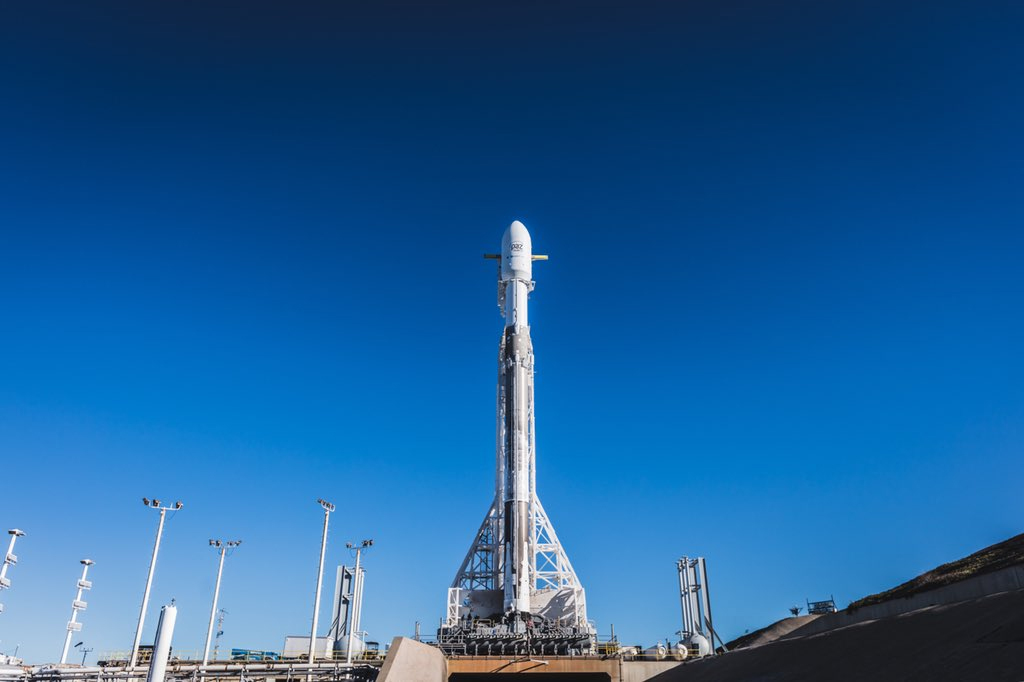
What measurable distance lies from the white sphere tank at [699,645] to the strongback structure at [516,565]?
5584 mm

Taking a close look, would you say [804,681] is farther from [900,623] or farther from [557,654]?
[557,654]

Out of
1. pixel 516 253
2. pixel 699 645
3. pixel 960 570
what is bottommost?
pixel 699 645

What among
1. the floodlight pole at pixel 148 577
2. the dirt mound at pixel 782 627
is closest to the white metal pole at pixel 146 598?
the floodlight pole at pixel 148 577

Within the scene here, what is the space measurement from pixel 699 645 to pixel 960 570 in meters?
19.4

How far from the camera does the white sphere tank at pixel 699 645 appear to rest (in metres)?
39.2

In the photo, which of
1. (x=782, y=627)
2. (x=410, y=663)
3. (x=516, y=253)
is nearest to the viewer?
(x=410, y=663)

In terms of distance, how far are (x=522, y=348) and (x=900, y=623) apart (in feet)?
127

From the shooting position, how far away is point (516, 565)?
4591 cm

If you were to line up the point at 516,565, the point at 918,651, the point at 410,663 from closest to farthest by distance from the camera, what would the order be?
1. the point at 918,651
2. the point at 410,663
3. the point at 516,565

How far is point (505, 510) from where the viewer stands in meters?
48.1

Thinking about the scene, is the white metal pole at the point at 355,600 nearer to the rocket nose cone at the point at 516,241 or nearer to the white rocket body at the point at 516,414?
the white rocket body at the point at 516,414

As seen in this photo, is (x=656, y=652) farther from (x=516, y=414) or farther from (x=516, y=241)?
(x=516, y=241)

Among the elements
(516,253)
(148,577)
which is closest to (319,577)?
(148,577)

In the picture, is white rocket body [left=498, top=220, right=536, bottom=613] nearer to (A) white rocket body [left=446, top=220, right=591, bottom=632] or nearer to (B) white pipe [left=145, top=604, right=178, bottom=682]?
(A) white rocket body [left=446, top=220, right=591, bottom=632]
